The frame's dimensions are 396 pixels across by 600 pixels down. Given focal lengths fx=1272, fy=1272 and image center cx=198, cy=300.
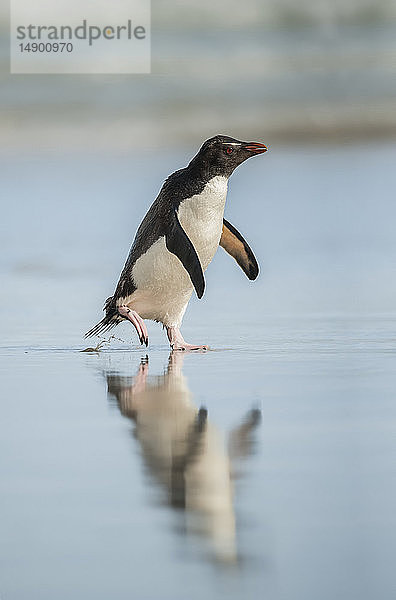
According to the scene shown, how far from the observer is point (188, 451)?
9.33ft

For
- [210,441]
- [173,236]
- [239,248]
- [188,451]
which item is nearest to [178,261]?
[173,236]

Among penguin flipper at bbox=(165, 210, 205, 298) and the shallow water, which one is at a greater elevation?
penguin flipper at bbox=(165, 210, 205, 298)

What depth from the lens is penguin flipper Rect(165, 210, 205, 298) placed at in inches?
207

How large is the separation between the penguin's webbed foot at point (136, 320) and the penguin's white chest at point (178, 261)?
0.38 feet

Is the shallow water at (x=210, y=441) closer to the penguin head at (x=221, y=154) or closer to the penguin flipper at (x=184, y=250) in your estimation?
the penguin flipper at (x=184, y=250)

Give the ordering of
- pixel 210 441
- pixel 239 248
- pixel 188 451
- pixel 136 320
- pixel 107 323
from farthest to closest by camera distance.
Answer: pixel 239 248, pixel 107 323, pixel 136 320, pixel 210 441, pixel 188 451

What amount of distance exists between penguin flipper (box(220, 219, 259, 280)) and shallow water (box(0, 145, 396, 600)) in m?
0.26

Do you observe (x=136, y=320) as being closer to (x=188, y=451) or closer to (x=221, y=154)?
(x=221, y=154)

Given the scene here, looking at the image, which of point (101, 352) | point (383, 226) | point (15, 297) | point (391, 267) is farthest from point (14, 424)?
point (383, 226)

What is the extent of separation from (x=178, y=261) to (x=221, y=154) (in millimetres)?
509

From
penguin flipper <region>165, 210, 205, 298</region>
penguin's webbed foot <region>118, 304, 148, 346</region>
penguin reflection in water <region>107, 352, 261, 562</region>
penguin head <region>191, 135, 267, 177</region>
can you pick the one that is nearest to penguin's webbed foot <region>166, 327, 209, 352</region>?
penguin's webbed foot <region>118, 304, 148, 346</region>

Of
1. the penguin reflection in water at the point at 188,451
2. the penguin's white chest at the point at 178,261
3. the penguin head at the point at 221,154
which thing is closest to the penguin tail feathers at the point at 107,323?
the penguin's white chest at the point at 178,261

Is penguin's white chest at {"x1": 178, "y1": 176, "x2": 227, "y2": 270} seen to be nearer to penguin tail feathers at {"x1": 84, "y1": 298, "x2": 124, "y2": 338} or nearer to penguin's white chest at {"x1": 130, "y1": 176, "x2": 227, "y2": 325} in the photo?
penguin's white chest at {"x1": 130, "y1": 176, "x2": 227, "y2": 325}

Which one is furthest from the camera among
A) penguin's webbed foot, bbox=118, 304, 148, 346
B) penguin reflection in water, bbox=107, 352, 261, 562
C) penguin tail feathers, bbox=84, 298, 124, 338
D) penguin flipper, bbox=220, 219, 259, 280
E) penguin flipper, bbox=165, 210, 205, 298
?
penguin flipper, bbox=220, 219, 259, 280
